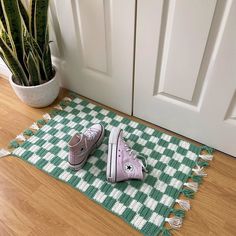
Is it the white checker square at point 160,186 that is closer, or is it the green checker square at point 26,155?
the white checker square at point 160,186

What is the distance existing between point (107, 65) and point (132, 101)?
217 millimetres

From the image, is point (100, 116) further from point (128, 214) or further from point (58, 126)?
point (128, 214)

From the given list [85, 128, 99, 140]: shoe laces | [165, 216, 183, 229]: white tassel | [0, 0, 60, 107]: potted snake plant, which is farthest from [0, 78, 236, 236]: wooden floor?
[0, 0, 60, 107]: potted snake plant

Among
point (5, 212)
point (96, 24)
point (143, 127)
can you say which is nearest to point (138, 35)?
point (96, 24)

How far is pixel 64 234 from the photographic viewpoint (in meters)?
0.92

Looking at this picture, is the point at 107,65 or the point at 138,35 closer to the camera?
the point at 138,35

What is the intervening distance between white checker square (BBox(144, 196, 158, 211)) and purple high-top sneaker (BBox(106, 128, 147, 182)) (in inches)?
3.5

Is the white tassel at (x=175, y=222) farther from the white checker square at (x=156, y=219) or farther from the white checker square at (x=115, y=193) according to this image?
the white checker square at (x=115, y=193)

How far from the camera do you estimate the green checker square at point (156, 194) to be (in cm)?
100

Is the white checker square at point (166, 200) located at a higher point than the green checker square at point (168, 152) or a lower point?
lower

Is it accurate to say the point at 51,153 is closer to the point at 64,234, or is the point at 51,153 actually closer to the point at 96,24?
the point at 64,234

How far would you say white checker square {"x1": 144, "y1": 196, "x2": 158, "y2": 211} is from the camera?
3.21ft

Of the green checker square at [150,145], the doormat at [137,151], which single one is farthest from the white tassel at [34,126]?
the green checker square at [150,145]

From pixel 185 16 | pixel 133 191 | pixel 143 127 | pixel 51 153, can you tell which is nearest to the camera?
pixel 185 16
